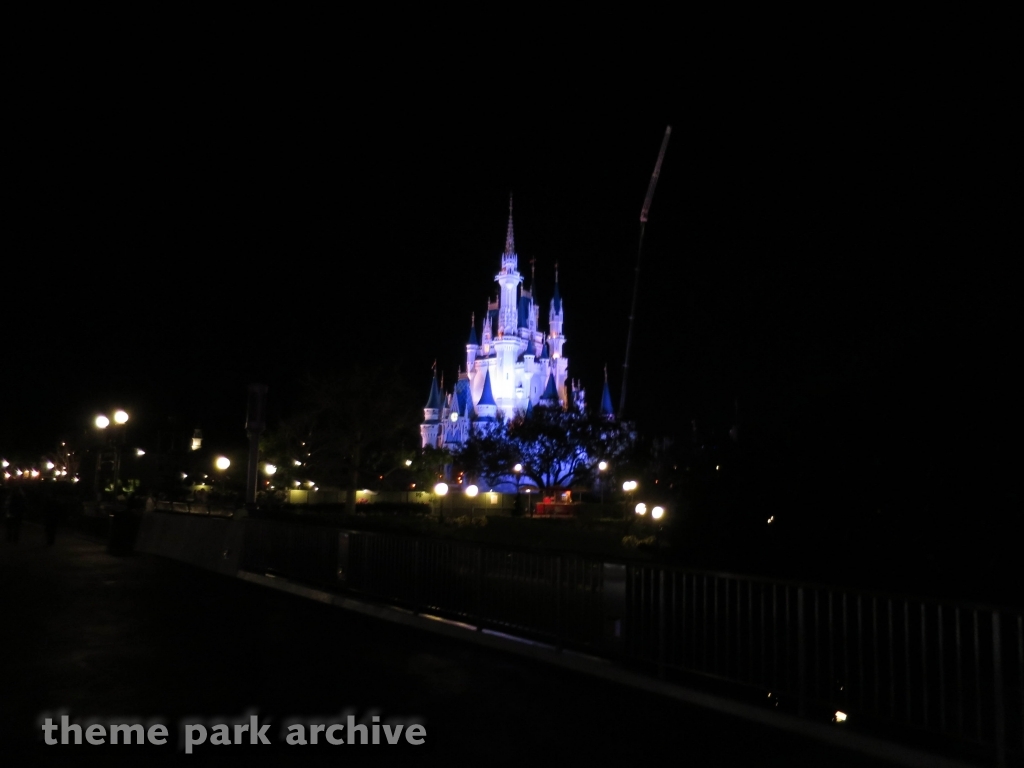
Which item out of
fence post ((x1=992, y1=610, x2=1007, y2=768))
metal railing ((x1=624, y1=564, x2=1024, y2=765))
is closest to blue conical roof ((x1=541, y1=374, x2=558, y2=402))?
metal railing ((x1=624, y1=564, x2=1024, y2=765))

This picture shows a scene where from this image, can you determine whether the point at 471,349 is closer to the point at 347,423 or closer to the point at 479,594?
the point at 347,423

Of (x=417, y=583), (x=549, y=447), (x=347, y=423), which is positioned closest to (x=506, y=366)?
(x=549, y=447)

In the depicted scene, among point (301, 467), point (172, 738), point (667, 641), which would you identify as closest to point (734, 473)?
point (667, 641)

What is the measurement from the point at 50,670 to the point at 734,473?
707 centimetres

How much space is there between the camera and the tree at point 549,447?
7112 cm

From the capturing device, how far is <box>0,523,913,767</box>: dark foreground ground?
6473 mm

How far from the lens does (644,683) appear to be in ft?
27.9

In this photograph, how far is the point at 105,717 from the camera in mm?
7137

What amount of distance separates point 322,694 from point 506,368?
98932 millimetres

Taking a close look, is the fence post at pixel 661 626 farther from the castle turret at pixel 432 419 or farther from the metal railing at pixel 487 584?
the castle turret at pixel 432 419

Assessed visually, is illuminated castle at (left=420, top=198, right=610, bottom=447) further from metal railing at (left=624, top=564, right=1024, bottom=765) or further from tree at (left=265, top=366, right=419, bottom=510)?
metal railing at (left=624, top=564, right=1024, bottom=765)

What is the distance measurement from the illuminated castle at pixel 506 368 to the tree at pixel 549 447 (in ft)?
80.7

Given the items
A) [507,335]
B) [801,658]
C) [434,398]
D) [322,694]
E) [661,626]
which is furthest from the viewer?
[434,398]

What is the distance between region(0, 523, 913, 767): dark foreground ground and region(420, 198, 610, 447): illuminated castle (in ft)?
284
